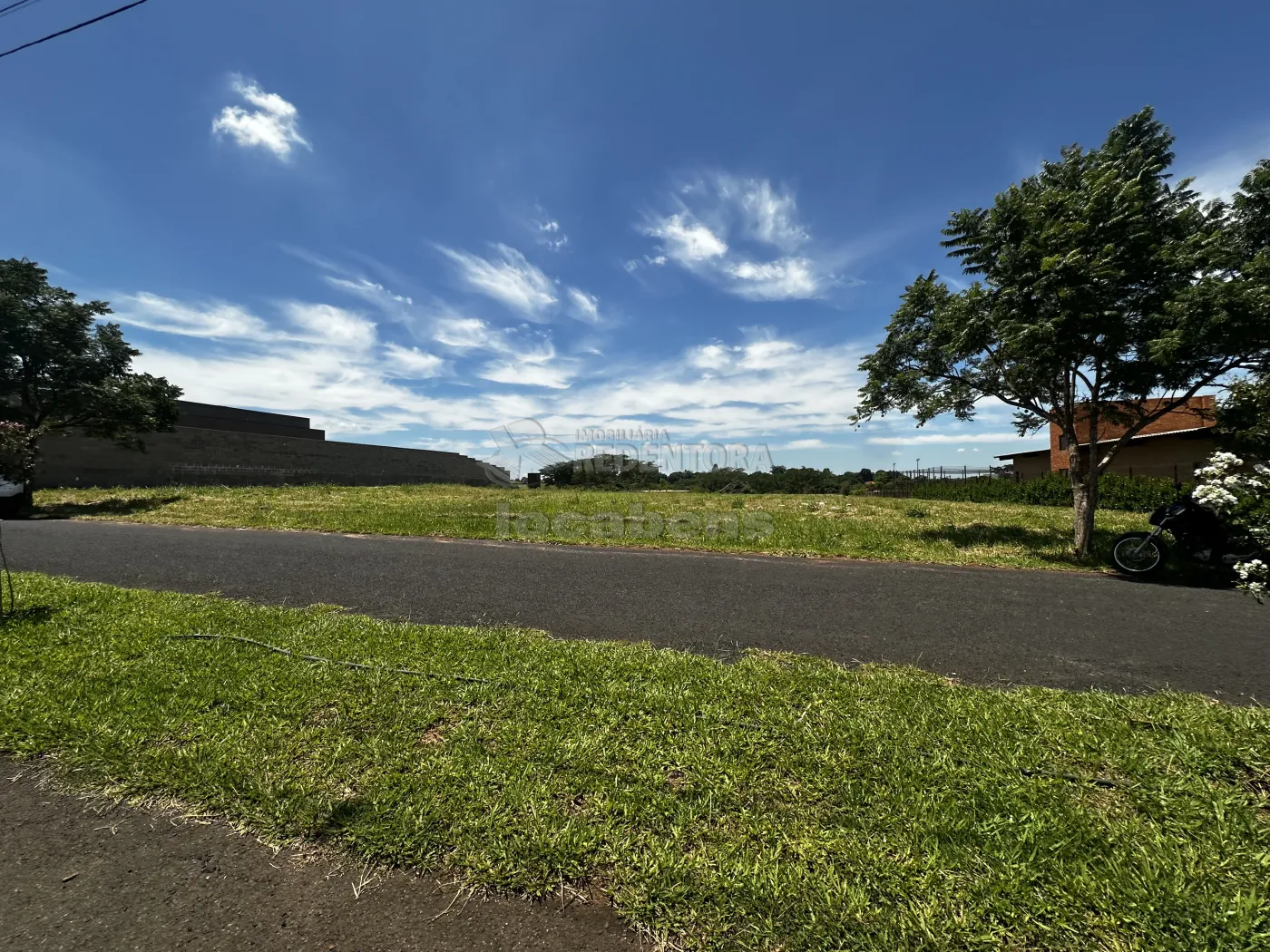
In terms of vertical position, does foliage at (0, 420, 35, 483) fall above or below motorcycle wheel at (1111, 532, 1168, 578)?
above

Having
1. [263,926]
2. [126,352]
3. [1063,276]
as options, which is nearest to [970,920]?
[263,926]

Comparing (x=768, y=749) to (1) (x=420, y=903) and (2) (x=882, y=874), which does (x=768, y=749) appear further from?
(1) (x=420, y=903)

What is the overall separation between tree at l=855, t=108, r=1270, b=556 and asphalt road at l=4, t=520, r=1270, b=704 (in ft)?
11.5

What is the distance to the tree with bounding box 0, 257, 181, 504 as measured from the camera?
14977 mm

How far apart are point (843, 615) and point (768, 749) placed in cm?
288

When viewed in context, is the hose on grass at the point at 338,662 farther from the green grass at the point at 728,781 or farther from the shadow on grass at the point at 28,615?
the shadow on grass at the point at 28,615

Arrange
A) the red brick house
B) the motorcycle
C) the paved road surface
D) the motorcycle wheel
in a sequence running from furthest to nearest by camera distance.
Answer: the red brick house
the motorcycle wheel
the motorcycle
the paved road surface

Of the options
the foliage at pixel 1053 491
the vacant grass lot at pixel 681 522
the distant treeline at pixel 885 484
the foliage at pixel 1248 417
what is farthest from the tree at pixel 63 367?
the foliage at pixel 1053 491

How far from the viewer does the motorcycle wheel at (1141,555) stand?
6926 millimetres

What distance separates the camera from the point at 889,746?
242cm

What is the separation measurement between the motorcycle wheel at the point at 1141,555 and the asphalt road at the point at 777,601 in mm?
513

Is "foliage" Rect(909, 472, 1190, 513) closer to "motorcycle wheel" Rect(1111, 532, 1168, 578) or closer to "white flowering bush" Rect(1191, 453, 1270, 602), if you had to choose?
"motorcycle wheel" Rect(1111, 532, 1168, 578)

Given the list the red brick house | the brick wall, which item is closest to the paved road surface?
the brick wall

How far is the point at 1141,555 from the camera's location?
6996mm
